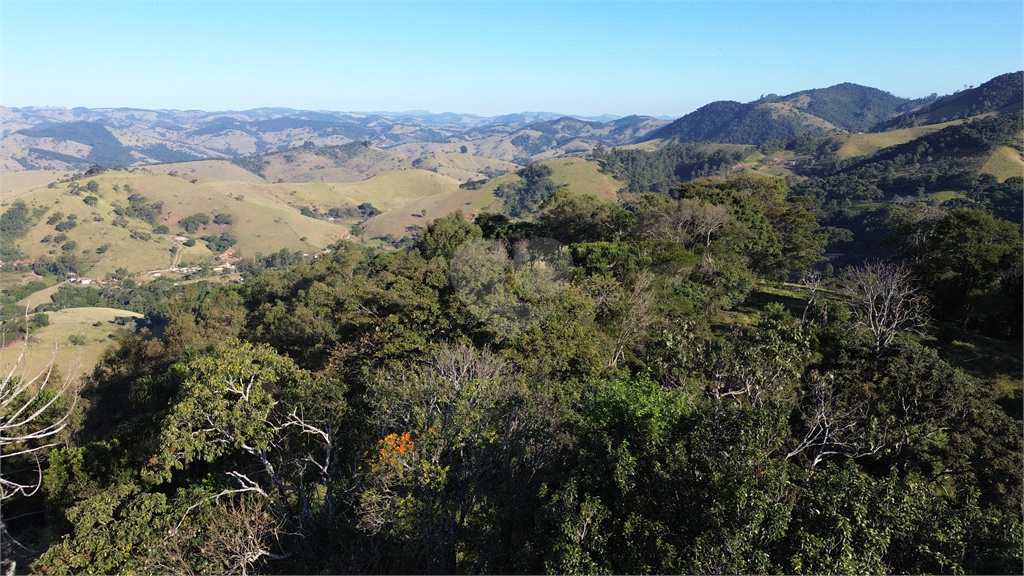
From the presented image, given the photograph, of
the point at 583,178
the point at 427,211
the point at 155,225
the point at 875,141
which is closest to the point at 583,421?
the point at 583,178

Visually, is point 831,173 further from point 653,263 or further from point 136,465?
point 136,465

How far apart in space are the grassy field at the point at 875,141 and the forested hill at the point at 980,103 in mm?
23308

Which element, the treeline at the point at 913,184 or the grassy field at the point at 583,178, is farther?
the grassy field at the point at 583,178

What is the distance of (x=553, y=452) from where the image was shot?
10.6 metres

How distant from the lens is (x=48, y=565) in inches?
361

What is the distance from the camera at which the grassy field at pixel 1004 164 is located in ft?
265

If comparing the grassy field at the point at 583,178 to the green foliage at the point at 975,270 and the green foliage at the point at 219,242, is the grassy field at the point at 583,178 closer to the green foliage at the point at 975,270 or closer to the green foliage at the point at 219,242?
the green foliage at the point at 219,242

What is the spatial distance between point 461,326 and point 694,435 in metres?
11.0

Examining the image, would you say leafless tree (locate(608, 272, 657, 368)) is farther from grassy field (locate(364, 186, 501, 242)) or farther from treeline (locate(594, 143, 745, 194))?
treeline (locate(594, 143, 745, 194))

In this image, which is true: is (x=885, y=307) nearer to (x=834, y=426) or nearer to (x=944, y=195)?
(x=834, y=426)

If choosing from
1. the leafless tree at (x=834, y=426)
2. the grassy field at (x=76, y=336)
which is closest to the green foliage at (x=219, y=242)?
the grassy field at (x=76, y=336)

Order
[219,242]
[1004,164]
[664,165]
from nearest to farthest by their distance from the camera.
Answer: [1004,164]
[219,242]
[664,165]

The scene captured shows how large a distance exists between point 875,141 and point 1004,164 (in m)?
53.0

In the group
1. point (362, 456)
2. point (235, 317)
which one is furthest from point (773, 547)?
point (235, 317)
